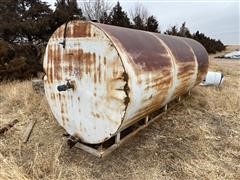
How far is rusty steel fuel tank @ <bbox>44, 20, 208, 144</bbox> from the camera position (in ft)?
7.81

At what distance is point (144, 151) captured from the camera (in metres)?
3.12

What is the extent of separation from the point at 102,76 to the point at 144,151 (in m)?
1.20

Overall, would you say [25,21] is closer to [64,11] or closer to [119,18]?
[64,11]

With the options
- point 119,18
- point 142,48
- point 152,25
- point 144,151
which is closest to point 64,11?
point 119,18

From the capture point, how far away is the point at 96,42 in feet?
8.08

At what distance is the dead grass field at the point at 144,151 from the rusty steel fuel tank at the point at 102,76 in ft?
1.14

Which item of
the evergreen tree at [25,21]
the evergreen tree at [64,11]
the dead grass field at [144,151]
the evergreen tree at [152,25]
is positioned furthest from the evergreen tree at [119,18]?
the dead grass field at [144,151]

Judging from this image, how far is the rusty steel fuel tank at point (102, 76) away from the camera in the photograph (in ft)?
7.81

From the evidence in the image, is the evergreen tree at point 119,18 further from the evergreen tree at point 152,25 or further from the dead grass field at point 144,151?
the dead grass field at point 144,151

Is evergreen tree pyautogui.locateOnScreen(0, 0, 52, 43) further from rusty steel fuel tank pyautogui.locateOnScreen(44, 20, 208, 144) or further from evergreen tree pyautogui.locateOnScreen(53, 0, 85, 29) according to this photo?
rusty steel fuel tank pyautogui.locateOnScreen(44, 20, 208, 144)

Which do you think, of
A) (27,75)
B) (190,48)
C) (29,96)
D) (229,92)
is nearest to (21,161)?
(29,96)

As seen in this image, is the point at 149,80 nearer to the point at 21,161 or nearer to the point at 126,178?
the point at 126,178

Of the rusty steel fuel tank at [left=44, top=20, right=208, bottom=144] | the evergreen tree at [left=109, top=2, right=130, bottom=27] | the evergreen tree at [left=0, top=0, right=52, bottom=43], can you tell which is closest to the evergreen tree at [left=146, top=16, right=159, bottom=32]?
the evergreen tree at [left=109, top=2, right=130, bottom=27]

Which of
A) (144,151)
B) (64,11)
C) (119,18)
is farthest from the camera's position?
(119,18)
